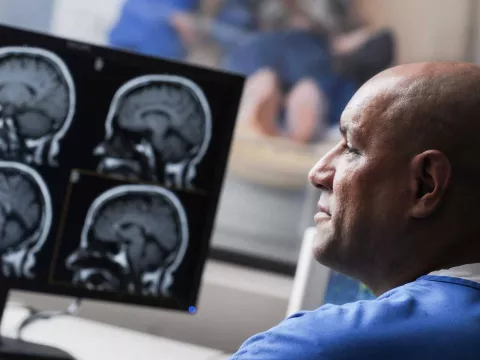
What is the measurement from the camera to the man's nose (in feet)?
2.92

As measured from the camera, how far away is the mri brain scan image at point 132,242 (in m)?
1.36

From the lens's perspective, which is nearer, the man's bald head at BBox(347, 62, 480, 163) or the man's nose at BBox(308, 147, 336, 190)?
the man's bald head at BBox(347, 62, 480, 163)

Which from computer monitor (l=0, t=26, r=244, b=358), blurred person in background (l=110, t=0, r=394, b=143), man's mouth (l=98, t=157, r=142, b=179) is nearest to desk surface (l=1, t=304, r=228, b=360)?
computer monitor (l=0, t=26, r=244, b=358)

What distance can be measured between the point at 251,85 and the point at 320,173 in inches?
41.7

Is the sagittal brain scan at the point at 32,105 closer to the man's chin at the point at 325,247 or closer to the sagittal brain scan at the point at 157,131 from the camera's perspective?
the sagittal brain scan at the point at 157,131

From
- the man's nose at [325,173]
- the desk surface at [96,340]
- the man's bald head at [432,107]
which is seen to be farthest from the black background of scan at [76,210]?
the man's bald head at [432,107]

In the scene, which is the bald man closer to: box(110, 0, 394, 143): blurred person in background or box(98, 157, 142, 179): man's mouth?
box(98, 157, 142, 179): man's mouth

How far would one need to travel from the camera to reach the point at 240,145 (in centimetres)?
192

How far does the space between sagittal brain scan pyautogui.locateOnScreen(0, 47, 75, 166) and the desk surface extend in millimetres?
364

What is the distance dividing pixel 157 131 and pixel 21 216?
0.28 meters

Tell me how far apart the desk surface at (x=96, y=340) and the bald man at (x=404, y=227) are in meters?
0.69

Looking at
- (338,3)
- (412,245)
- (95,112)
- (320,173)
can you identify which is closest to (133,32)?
(338,3)

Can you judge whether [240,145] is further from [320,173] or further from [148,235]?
[320,173]

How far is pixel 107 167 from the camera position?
1.36 m
